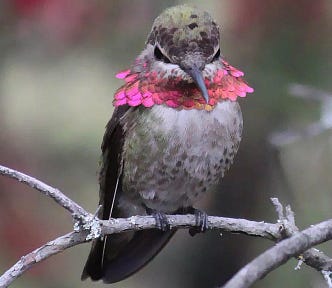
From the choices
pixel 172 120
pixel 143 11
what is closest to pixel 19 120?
pixel 143 11

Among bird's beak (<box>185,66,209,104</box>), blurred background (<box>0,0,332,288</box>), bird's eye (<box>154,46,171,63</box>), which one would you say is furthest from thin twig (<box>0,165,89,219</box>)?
blurred background (<box>0,0,332,288</box>)

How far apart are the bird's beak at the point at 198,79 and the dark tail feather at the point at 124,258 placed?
731mm

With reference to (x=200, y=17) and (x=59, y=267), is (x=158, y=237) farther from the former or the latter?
(x=59, y=267)

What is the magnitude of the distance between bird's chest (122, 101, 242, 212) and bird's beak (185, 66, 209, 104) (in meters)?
0.20

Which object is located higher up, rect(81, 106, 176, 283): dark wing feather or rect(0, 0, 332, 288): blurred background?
rect(0, 0, 332, 288): blurred background

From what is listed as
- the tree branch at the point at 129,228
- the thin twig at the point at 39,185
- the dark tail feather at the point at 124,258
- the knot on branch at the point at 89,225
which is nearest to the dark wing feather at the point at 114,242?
the dark tail feather at the point at 124,258

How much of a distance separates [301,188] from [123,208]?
3.27 feet

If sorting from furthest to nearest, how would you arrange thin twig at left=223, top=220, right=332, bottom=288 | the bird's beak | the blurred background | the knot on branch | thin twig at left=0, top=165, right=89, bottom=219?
the blurred background, the bird's beak, the knot on branch, thin twig at left=0, top=165, right=89, bottom=219, thin twig at left=223, top=220, right=332, bottom=288

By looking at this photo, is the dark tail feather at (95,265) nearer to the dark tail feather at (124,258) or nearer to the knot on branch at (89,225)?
the dark tail feather at (124,258)

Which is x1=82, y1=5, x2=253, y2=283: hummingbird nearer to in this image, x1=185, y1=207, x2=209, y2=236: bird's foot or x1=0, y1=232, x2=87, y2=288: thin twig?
x1=185, y1=207, x2=209, y2=236: bird's foot

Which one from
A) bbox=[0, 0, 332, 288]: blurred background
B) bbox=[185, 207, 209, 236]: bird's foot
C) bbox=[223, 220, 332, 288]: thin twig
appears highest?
bbox=[0, 0, 332, 288]: blurred background

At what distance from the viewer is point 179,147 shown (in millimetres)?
2943

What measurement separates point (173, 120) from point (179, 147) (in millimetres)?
91

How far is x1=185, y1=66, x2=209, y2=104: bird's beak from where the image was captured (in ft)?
8.82
